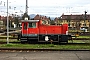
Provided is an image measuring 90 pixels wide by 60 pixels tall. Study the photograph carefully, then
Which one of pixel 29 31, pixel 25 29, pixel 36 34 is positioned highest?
pixel 25 29

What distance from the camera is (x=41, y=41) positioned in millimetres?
→ 24094

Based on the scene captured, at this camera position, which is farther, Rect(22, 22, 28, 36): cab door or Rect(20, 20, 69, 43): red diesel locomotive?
Rect(22, 22, 28, 36): cab door

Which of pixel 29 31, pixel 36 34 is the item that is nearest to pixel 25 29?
pixel 29 31

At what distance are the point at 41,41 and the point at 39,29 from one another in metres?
1.60

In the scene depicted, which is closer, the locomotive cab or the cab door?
the locomotive cab

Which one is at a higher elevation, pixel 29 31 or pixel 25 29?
pixel 25 29

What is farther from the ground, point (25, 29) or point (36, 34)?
point (25, 29)

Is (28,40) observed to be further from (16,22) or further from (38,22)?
(16,22)

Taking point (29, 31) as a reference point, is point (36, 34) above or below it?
below

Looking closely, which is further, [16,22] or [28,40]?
[16,22]

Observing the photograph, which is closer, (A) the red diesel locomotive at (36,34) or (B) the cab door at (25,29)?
(A) the red diesel locomotive at (36,34)

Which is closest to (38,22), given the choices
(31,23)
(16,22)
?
(31,23)

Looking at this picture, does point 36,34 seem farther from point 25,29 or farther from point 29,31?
point 25,29

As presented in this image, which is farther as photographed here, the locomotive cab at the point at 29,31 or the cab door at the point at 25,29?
the cab door at the point at 25,29
